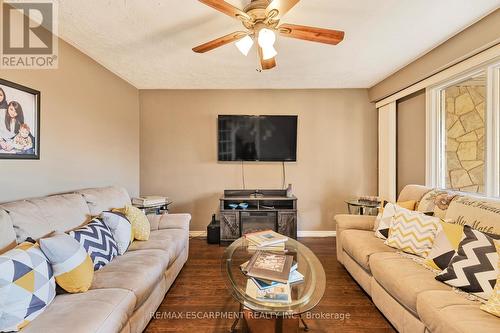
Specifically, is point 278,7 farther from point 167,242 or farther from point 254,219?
point 254,219

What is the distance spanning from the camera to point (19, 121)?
1812 millimetres

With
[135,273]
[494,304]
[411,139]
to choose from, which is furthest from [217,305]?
[411,139]

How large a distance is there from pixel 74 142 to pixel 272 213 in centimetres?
256

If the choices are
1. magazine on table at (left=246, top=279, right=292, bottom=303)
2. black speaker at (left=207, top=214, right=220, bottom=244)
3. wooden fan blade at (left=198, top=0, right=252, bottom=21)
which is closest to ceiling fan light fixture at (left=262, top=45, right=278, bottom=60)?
wooden fan blade at (left=198, top=0, right=252, bottom=21)

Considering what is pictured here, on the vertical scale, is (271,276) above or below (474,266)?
below

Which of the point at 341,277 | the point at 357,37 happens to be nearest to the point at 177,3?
the point at 357,37

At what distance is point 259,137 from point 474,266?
273 cm

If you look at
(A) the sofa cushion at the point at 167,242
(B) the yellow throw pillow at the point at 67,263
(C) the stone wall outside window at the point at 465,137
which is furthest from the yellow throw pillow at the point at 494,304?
(B) the yellow throw pillow at the point at 67,263

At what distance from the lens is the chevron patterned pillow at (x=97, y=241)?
63.7 inches

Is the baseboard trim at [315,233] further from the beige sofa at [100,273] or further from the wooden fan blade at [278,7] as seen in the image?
the wooden fan blade at [278,7]

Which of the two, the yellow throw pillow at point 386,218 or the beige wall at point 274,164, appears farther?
the beige wall at point 274,164

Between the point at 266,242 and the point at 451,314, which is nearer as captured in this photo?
the point at 451,314

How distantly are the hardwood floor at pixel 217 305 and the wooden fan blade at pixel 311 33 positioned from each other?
217 centimetres

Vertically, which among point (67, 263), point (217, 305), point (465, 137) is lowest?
point (217, 305)
